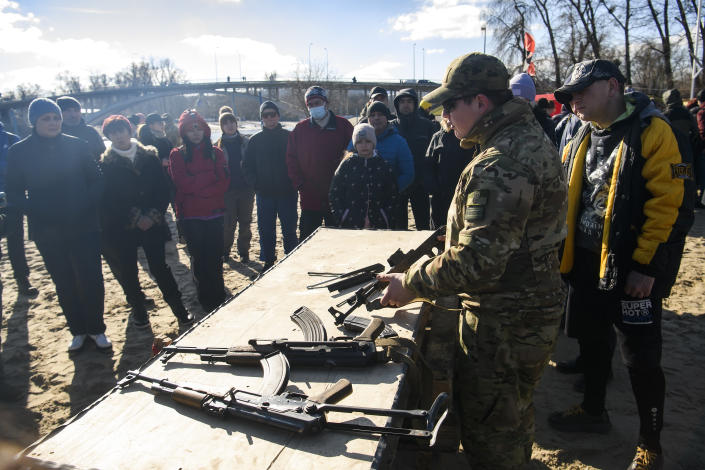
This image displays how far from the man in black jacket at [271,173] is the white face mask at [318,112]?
697 mm

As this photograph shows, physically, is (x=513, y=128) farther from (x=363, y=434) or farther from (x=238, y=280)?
(x=238, y=280)

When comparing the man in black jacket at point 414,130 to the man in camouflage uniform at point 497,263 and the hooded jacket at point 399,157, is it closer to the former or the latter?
the hooded jacket at point 399,157

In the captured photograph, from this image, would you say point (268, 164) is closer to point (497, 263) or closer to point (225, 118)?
point (225, 118)

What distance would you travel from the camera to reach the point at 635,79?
103 ft

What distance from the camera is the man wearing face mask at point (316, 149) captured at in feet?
16.3

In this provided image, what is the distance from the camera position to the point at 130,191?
13.9ft

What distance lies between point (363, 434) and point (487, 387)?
66 cm

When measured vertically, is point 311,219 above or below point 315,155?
below

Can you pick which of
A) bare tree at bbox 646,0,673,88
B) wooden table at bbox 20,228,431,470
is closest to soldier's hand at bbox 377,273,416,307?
wooden table at bbox 20,228,431,470

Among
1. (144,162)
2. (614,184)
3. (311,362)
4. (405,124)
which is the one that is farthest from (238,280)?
(614,184)

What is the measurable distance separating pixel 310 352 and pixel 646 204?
5.88ft

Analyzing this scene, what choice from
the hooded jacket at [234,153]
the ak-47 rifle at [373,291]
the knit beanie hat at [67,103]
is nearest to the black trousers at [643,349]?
the ak-47 rifle at [373,291]

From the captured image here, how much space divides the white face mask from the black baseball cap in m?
2.91

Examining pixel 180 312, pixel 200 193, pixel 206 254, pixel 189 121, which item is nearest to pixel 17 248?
pixel 180 312
